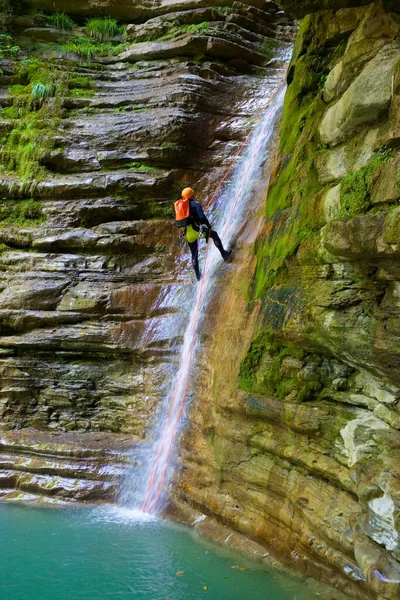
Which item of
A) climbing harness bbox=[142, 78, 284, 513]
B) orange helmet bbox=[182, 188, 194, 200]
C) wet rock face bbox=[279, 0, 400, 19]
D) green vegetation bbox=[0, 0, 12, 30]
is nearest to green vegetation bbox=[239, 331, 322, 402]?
climbing harness bbox=[142, 78, 284, 513]

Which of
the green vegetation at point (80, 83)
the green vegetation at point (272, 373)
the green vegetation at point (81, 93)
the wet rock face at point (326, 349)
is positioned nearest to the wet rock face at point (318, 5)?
the wet rock face at point (326, 349)

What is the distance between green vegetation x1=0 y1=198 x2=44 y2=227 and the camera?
39.9 ft

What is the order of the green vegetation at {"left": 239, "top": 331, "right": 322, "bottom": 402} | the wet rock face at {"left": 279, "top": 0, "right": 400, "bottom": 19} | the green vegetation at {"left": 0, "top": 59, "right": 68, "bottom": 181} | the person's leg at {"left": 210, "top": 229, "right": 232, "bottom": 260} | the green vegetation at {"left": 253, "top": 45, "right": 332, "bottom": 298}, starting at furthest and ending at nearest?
1. the green vegetation at {"left": 0, "top": 59, "right": 68, "bottom": 181}
2. the person's leg at {"left": 210, "top": 229, "right": 232, "bottom": 260}
3. the green vegetation at {"left": 253, "top": 45, "right": 332, "bottom": 298}
4. the green vegetation at {"left": 239, "top": 331, "right": 322, "bottom": 402}
5. the wet rock face at {"left": 279, "top": 0, "right": 400, "bottom": 19}

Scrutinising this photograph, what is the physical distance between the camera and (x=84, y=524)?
767cm

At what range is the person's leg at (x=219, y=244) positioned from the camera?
9586 millimetres

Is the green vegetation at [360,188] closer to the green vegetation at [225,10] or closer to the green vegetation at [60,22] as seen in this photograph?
the green vegetation at [225,10]

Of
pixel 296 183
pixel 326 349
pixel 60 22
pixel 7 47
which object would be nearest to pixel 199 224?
pixel 296 183

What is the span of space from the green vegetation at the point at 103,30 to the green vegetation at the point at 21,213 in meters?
7.56

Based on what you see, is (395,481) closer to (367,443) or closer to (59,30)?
(367,443)

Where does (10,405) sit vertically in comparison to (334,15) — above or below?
below

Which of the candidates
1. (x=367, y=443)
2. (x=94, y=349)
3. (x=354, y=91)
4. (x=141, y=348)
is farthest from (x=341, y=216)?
(x=94, y=349)

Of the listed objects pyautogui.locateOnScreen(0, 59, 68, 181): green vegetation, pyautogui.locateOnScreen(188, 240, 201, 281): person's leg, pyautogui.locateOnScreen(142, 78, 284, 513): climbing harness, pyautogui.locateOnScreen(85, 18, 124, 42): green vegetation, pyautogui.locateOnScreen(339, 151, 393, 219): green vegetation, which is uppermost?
pyautogui.locateOnScreen(85, 18, 124, 42): green vegetation

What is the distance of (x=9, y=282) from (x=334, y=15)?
26.2ft

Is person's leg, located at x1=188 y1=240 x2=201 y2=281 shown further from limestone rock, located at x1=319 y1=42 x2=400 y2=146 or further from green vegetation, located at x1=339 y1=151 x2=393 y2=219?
green vegetation, located at x1=339 y1=151 x2=393 y2=219
